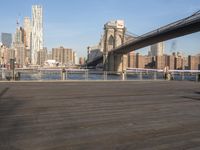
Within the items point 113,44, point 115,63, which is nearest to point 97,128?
point 115,63

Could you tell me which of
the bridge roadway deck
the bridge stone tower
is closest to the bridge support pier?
the bridge stone tower

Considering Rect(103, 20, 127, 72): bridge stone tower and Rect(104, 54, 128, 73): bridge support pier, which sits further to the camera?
Rect(103, 20, 127, 72): bridge stone tower

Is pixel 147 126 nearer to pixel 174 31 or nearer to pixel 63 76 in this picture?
pixel 63 76

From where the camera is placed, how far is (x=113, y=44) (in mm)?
97750

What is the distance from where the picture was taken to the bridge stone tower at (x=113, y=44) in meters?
73.2

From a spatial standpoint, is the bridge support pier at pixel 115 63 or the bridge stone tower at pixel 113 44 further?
the bridge stone tower at pixel 113 44

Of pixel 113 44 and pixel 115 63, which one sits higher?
pixel 113 44

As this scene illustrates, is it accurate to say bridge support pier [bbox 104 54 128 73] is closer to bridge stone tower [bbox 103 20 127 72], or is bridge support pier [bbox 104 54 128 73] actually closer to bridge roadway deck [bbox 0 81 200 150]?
bridge stone tower [bbox 103 20 127 72]

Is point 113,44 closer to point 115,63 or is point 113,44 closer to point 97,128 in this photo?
point 115,63

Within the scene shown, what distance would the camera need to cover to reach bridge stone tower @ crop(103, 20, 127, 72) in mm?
73238

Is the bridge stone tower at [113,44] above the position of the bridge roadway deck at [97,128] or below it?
above

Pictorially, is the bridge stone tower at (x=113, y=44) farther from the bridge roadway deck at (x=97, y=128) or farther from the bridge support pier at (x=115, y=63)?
the bridge roadway deck at (x=97, y=128)

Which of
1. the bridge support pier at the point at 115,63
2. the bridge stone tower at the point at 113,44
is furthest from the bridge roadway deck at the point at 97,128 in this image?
the bridge support pier at the point at 115,63

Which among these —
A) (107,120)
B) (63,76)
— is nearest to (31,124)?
A: (107,120)
